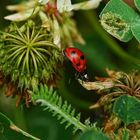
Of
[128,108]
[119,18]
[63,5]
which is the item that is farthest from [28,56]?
[128,108]

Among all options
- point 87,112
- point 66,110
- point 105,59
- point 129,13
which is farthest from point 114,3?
point 105,59

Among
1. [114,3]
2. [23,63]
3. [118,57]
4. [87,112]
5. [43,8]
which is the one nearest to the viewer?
[114,3]

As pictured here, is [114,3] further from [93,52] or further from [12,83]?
[93,52]

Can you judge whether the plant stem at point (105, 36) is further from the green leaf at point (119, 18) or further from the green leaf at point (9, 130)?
the green leaf at point (9, 130)

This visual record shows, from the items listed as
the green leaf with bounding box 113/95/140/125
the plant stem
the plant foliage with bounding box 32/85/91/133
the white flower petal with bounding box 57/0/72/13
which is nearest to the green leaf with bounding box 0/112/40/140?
the plant foliage with bounding box 32/85/91/133

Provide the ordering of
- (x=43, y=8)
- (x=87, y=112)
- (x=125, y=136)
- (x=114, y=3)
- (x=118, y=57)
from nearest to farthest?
(x=125, y=136)
(x=114, y=3)
(x=43, y=8)
(x=87, y=112)
(x=118, y=57)

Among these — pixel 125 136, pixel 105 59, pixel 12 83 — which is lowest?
pixel 105 59
